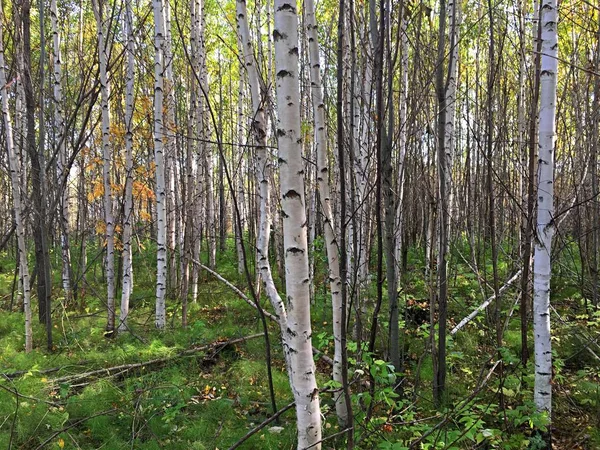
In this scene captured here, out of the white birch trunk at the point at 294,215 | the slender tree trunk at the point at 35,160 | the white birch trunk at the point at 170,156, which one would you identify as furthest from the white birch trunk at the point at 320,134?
the white birch trunk at the point at 170,156

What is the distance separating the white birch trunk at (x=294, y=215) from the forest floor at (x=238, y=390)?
0.65 metres

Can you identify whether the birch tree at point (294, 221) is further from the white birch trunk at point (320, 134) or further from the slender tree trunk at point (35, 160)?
the slender tree trunk at point (35, 160)

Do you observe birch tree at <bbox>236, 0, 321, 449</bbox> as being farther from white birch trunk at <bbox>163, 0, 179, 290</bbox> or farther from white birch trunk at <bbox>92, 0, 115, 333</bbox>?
Result: white birch trunk at <bbox>163, 0, 179, 290</bbox>

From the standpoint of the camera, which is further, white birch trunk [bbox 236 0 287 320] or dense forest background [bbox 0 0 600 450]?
white birch trunk [bbox 236 0 287 320]

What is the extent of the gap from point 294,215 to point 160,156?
13.6ft

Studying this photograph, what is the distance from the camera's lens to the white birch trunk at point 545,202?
2.96 m

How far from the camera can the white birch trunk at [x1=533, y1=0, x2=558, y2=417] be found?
9.71 ft

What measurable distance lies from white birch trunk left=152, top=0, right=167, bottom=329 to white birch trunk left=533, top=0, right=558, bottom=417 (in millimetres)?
4077

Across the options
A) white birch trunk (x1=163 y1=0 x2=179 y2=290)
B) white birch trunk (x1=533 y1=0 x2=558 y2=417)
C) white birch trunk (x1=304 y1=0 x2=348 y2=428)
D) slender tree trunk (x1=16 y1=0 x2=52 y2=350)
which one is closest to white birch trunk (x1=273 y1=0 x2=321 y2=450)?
white birch trunk (x1=304 y1=0 x2=348 y2=428)

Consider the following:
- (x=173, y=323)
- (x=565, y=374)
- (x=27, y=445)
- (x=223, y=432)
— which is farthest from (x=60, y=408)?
(x=565, y=374)

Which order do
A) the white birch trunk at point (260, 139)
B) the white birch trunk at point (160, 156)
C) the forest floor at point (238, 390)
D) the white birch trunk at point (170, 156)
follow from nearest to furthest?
the white birch trunk at point (260, 139) < the forest floor at point (238, 390) < the white birch trunk at point (160, 156) < the white birch trunk at point (170, 156)

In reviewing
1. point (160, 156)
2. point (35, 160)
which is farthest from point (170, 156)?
point (160, 156)

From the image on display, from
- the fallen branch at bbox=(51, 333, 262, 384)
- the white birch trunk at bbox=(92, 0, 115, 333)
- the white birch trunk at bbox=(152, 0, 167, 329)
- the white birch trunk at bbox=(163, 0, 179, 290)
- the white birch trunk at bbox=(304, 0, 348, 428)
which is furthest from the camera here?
the white birch trunk at bbox=(163, 0, 179, 290)

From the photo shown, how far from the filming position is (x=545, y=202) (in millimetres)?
3045
